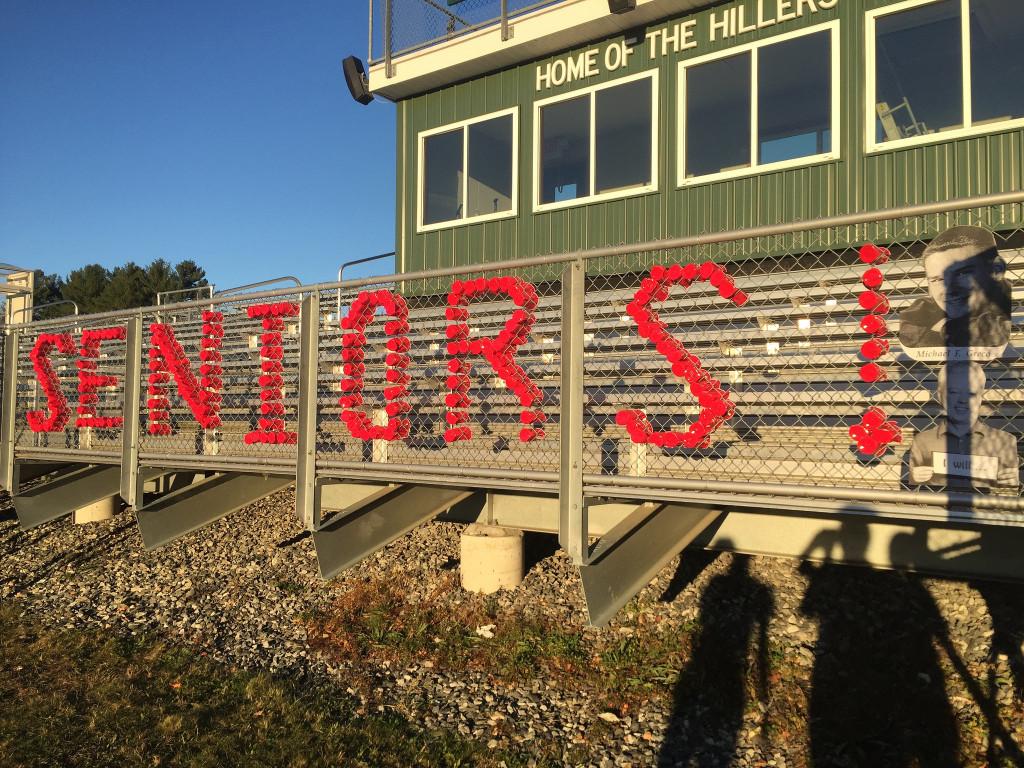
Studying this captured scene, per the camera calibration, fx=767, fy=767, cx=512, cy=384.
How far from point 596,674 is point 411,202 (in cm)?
667

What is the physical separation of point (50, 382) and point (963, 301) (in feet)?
27.2

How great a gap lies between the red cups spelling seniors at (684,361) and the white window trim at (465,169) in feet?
17.8

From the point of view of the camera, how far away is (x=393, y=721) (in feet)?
18.2

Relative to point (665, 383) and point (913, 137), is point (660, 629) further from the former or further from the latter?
point (913, 137)

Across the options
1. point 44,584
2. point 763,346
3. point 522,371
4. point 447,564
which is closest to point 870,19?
point 763,346

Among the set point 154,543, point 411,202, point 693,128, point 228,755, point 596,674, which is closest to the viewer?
point 228,755

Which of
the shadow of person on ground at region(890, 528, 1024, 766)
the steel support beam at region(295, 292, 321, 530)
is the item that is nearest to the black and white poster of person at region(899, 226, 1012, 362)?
the shadow of person on ground at region(890, 528, 1024, 766)

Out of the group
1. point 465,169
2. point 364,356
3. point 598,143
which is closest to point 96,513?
point 465,169

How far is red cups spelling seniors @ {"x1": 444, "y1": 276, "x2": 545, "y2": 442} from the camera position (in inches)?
186

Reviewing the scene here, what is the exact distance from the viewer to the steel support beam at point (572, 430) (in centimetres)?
427

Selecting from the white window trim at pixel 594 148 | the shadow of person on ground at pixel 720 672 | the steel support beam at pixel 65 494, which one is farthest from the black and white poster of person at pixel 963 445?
the steel support beam at pixel 65 494

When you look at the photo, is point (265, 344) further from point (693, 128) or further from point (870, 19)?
point (870, 19)

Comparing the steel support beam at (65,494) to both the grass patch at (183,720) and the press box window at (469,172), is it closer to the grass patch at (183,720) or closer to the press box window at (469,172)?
the grass patch at (183,720)

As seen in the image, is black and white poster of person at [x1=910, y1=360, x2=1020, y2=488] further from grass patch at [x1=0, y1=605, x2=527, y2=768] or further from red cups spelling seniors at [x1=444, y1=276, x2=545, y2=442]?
grass patch at [x1=0, y1=605, x2=527, y2=768]
